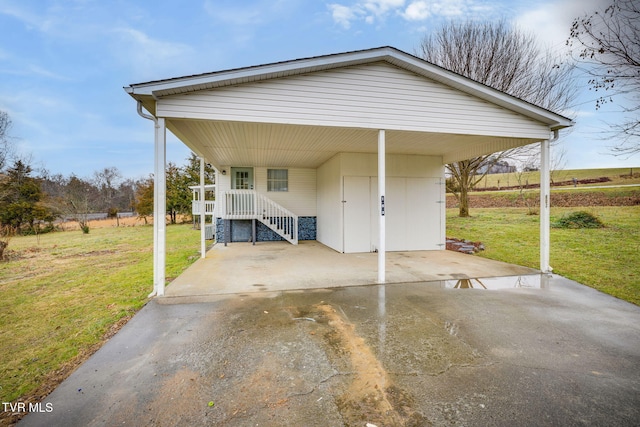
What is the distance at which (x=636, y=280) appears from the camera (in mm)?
5316

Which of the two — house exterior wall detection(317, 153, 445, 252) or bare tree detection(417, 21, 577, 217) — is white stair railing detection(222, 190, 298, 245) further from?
bare tree detection(417, 21, 577, 217)

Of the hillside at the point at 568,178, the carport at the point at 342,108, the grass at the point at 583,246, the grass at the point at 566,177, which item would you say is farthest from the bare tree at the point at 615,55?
the grass at the point at 566,177

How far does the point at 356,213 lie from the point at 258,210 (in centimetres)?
406

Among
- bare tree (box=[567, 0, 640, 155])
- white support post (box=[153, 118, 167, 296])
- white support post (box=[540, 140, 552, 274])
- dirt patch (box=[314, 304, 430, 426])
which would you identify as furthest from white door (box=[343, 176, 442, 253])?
dirt patch (box=[314, 304, 430, 426])

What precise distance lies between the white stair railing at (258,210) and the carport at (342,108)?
3.86 metres

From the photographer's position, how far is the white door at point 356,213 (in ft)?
28.2

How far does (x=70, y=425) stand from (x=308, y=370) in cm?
168

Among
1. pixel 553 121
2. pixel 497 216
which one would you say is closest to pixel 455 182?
pixel 497 216

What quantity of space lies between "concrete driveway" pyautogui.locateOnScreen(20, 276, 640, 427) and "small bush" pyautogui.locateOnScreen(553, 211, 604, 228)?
1028 centimetres

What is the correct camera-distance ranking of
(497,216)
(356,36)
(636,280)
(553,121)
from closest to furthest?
(636,280) < (553,121) < (356,36) < (497,216)

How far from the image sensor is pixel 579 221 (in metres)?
12.0

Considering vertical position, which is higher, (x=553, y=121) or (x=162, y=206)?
(x=553, y=121)

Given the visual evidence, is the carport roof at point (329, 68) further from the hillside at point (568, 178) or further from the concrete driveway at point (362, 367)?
the hillside at point (568, 178)

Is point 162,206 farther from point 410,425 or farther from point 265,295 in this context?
point 410,425
